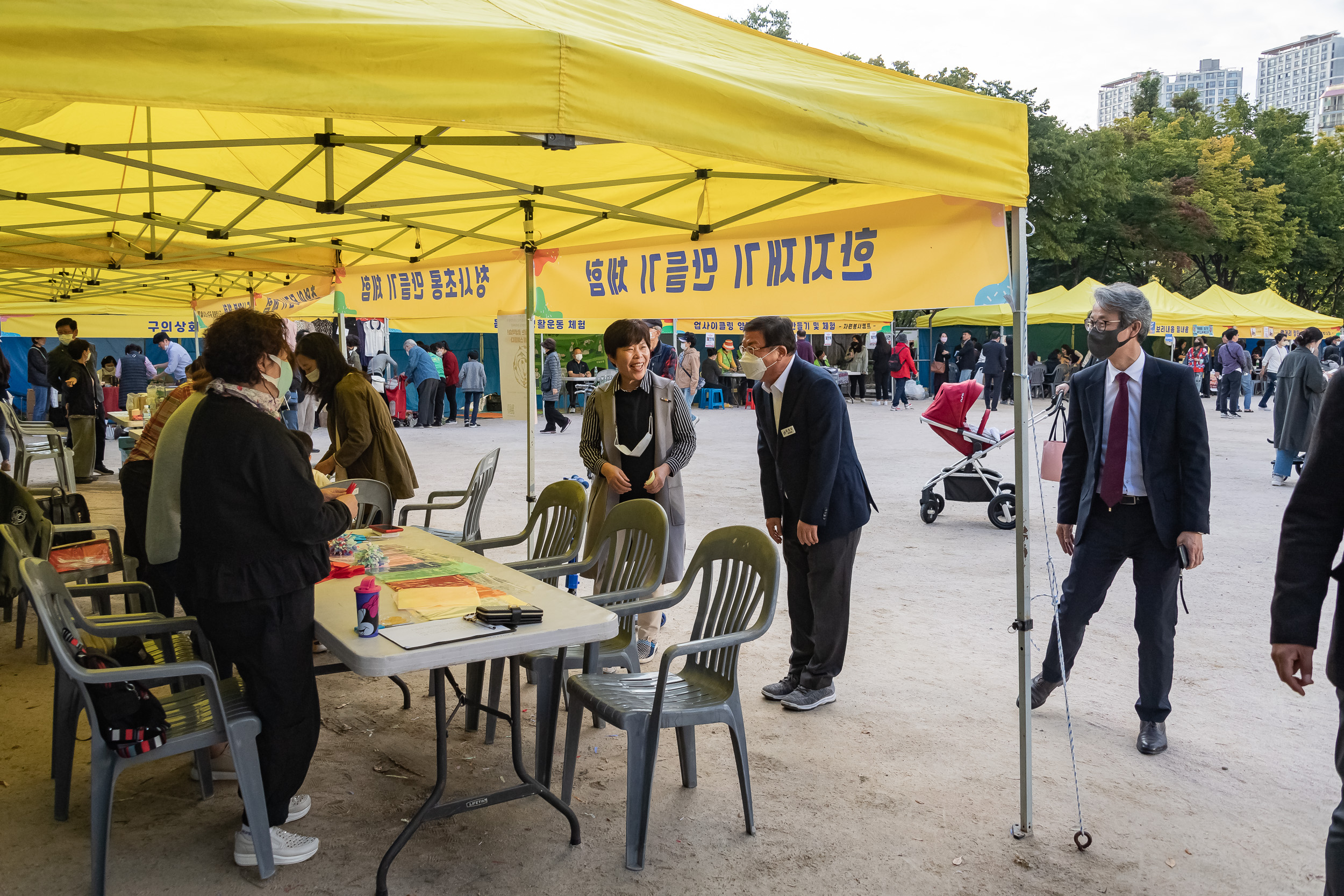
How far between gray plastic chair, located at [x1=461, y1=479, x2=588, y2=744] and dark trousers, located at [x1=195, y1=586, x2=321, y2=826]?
1066 mm

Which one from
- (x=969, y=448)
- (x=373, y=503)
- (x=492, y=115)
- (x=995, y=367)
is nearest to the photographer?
(x=492, y=115)

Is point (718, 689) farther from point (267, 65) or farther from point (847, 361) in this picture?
point (847, 361)

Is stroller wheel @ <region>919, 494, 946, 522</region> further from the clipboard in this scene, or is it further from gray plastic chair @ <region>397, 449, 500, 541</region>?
the clipboard

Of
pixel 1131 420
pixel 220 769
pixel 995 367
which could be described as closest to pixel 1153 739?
pixel 1131 420

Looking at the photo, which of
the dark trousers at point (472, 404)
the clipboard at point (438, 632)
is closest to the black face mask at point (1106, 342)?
the clipboard at point (438, 632)

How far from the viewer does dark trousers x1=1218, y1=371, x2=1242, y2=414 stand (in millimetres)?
20094

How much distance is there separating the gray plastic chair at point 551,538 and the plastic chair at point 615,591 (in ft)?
0.41

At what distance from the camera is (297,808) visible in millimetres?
3158

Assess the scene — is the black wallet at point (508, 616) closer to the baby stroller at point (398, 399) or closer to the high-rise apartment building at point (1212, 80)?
the baby stroller at point (398, 399)

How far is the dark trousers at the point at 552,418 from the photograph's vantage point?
57.6ft

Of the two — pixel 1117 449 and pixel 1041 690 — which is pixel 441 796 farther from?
pixel 1117 449

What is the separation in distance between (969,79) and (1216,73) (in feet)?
560

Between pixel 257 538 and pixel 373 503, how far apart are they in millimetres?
2681

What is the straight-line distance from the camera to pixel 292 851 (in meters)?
2.89
